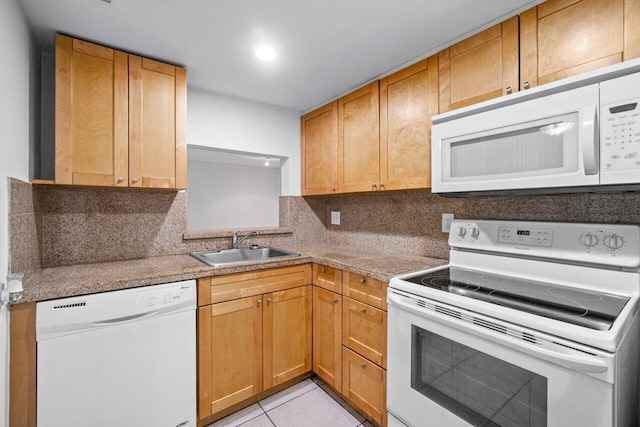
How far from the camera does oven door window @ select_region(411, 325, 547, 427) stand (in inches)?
37.4

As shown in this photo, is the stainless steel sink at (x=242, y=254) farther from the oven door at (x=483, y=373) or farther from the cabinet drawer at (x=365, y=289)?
the oven door at (x=483, y=373)

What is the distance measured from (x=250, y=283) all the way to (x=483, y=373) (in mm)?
1281

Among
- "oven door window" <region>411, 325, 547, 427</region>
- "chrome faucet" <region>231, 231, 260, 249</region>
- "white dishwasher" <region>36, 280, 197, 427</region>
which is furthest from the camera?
"chrome faucet" <region>231, 231, 260, 249</region>

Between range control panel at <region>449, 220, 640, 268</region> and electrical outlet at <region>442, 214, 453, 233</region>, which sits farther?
electrical outlet at <region>442, 214, 453, 233</region>

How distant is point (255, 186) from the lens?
680cm

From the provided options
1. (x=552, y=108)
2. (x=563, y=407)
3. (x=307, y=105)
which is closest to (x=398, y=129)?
(x=552, y=108)

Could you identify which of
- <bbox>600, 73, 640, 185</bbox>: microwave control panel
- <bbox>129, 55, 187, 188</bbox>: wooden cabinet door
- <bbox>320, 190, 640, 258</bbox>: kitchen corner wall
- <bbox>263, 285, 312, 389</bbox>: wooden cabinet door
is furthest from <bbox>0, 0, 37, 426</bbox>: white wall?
<bbox>600, 73, 640, 185</bbox>: microwave control panel

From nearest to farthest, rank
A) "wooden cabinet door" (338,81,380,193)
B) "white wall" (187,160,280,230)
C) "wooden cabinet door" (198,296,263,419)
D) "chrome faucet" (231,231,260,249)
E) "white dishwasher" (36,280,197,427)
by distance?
"white dishwasher" (36,280,197,427) → "wooden cabinet door" (198,296,263,419) → "wooden cabinet door" (338,81,380,193) → "chrome faucet" (231,231,260,249) → "white wall" (187,160,280,230)

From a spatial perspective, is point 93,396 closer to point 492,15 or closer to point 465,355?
point 465,355

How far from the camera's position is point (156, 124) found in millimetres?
1828

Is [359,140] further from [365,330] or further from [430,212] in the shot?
[365,330]

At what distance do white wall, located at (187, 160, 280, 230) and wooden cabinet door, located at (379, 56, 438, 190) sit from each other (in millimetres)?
4081

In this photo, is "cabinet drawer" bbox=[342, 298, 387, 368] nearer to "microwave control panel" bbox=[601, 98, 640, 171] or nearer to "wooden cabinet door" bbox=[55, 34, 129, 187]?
"microwave control panel" bbox=[601, 98, 640, 171]

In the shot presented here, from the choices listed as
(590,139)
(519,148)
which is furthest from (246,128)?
(590,139)
